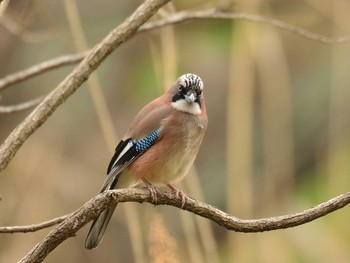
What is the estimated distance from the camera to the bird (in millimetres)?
4855

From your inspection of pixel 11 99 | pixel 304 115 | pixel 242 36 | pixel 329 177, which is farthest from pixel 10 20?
pixel 304 115

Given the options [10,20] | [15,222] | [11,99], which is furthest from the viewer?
[11,99]

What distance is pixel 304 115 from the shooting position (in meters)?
8.59

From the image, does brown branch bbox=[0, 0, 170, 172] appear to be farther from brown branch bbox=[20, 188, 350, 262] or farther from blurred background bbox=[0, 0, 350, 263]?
blurred background bbox=[0, 0, 350, 263]

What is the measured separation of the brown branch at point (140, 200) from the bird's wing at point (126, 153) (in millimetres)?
894

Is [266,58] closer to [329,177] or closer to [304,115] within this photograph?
[329,177]

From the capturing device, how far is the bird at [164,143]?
486 centimetres

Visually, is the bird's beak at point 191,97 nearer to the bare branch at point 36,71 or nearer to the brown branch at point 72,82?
the bare branch at point 36,71

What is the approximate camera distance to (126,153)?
15.9ft

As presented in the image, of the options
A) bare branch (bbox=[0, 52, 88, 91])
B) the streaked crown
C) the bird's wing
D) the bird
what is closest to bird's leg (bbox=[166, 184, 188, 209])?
the bird

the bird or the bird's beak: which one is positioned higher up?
the bird's beak

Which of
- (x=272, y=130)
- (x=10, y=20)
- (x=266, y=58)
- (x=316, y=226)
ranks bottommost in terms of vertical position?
(x=316, y=226)

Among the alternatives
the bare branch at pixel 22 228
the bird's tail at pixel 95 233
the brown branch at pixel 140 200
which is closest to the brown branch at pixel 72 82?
the bare branch at pixel 22 228

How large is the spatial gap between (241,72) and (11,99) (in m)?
3.61
